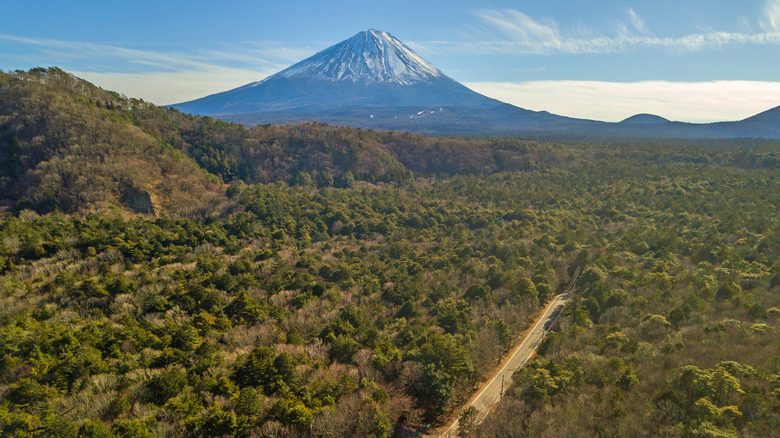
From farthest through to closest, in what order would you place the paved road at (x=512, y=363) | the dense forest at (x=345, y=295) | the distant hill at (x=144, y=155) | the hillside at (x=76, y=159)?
the distant hill at (x=144, y=155) → the hillside at (x=76, y=159) → the paved road at (x=512, y=363) → the dense forest at (x=345, y=295)

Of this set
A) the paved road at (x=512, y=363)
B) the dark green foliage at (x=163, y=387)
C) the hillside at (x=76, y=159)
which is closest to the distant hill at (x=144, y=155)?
the hillside at (x=76, y=159)

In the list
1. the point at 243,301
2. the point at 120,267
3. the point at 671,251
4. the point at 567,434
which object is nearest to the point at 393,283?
the point at 243,301

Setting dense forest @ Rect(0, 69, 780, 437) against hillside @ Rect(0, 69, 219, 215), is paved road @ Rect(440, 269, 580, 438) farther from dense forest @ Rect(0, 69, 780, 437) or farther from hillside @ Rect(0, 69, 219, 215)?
hillside @ Rect(0, 69, 219, 215)

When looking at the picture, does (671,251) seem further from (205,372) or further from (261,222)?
(261,222)

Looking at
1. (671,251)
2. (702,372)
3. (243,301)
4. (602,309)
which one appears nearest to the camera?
(702,372)

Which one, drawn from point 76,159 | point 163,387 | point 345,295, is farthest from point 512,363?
point 76,159

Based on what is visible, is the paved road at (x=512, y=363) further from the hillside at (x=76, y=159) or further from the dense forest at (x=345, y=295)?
the hillside at (x=76, y=159)

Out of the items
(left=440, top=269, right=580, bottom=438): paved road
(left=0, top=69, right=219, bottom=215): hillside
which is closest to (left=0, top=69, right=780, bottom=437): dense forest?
(left=0, top=69, right=219, bottom=215): hillside
